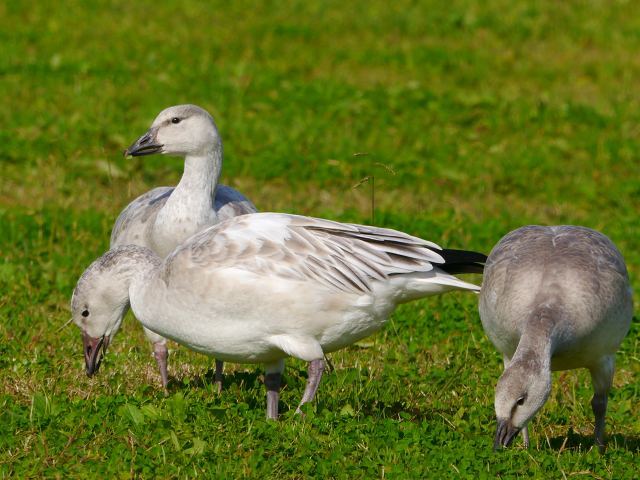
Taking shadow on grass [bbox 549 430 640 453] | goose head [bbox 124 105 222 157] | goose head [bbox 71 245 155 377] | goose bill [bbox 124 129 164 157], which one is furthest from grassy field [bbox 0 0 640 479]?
goose bill [bbox 124 129 164 157]

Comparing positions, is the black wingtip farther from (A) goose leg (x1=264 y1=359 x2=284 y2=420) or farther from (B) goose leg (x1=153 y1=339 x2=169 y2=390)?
(B) goose leg (x1=153 y1=339 x2=169 y2=390)

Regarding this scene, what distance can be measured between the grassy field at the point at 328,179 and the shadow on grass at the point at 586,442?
1.0 inches

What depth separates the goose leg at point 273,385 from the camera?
6246 mm

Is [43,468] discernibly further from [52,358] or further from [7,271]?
[7,271]

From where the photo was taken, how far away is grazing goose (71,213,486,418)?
5859mm

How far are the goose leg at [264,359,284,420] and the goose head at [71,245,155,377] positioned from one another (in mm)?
937

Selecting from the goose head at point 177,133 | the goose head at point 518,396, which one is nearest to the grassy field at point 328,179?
the goose head at point 518,396

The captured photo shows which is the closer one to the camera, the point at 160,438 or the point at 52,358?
the point at 160,438

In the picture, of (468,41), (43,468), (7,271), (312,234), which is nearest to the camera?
(43,468)

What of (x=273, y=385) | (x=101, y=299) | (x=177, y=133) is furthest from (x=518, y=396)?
(x=177, y=133)

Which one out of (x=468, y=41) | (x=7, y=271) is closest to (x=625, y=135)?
(x=468, y=41)

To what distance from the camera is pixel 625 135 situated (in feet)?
41.5

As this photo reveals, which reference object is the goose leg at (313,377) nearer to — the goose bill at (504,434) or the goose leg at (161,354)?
the goose bill at (504,434)

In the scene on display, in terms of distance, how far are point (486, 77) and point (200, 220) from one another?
7.57m
